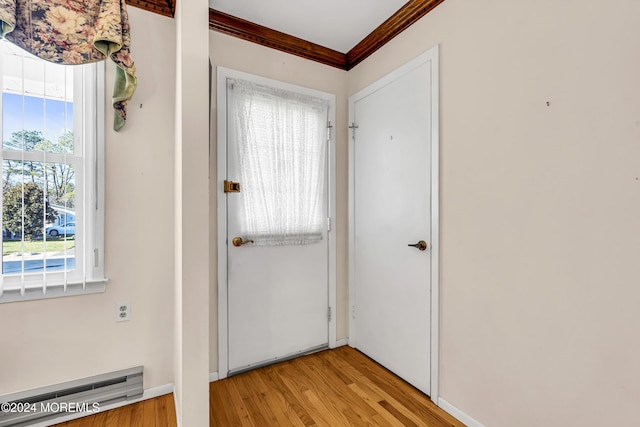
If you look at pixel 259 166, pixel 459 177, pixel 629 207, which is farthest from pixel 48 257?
pixel 629 207

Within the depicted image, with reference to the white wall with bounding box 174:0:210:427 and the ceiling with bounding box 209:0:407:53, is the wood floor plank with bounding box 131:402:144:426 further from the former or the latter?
the ceiling with bounding box 209:0:407:53

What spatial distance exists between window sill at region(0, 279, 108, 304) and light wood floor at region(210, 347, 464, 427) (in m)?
0.96

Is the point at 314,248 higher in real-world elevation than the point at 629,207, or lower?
lower

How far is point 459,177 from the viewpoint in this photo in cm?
166

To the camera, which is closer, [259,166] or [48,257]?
[48,257]

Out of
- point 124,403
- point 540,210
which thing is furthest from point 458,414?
point 124,403

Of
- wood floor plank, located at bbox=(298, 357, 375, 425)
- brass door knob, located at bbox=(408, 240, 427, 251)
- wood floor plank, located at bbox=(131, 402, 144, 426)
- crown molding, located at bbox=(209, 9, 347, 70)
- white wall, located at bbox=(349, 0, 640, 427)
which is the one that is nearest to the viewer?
white wall, located at bbox=(349, 0, 640, 427)

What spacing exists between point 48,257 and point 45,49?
3.42ft

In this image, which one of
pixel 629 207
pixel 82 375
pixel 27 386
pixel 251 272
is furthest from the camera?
pixel 251 272

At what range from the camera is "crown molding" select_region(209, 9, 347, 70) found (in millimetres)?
2025

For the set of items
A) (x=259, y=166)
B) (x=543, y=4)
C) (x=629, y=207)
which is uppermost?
(x=543, y=4)

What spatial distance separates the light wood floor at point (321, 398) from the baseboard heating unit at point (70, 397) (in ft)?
1.64

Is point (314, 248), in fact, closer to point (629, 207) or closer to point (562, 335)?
point (562, 335)

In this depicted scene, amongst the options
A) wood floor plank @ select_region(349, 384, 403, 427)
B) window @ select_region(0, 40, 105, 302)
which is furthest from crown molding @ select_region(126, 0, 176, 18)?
wood floor plank @ select_region(349, 384, 403, 427)
